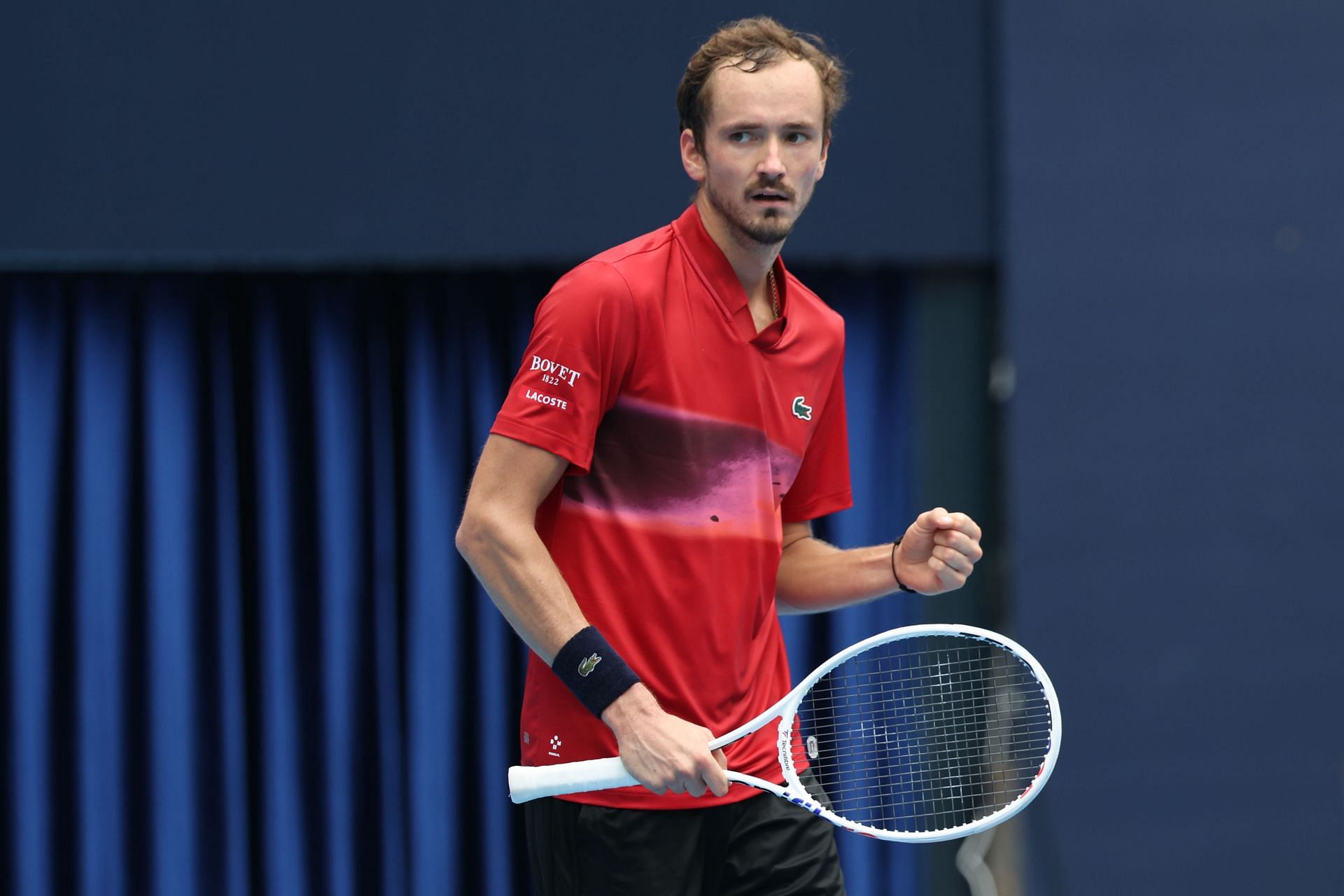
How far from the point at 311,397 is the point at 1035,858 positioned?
7.41ft

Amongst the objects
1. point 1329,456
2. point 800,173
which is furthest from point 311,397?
point 1329,456

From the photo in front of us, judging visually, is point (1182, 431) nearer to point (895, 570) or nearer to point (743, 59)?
point (895, 570)

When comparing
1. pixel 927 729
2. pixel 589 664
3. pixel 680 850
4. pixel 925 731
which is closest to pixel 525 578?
pixel 589 664

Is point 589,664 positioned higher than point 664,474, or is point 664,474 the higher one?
point 664,474

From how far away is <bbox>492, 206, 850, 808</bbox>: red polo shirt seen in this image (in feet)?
6.92

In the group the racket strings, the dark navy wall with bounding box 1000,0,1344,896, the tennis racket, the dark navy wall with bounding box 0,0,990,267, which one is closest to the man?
the tennis racket

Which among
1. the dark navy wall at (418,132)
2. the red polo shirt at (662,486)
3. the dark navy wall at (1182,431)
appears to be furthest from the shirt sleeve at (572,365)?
the dark navy wall at (1182,431)

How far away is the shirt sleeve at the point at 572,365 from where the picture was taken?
6.76 ft

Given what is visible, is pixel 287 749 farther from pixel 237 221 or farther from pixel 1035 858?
pixel 1035 858

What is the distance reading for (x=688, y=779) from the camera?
1979mm

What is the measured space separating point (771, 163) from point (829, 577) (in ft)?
2.28

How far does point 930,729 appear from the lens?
157 inches

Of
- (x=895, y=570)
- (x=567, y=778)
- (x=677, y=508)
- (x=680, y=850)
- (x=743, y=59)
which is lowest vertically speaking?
(x=680, y=850)

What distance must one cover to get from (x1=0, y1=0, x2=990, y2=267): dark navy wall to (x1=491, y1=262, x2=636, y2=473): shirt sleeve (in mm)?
1809
